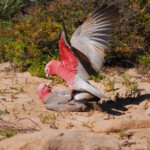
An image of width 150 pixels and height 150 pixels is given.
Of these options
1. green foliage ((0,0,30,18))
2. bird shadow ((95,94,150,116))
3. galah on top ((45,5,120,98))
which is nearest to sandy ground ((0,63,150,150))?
bird shadow ((95,94,150,116))

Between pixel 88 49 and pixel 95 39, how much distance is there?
0.22 m

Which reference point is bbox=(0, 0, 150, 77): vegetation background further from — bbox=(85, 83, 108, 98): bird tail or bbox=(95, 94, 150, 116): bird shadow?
bbox=(85, 83, 108, 98): bird tail

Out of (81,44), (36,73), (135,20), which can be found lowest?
(36,73)

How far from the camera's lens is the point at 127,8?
7.08m

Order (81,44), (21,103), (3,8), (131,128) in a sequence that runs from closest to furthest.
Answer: (131,128) < (81,44) < (21,103) < (3,8)

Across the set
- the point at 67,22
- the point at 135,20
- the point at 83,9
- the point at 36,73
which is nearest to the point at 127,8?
the point at 135,20

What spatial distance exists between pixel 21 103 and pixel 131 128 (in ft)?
7.18

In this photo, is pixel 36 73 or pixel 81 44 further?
pixel 36 73

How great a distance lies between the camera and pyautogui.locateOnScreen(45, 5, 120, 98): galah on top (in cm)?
448

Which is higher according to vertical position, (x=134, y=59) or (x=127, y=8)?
(x=127, y=8)

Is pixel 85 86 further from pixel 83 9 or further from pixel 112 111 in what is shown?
pixel 83 9

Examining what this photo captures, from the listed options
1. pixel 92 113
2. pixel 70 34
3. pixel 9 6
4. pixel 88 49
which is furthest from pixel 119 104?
pixel 9 6

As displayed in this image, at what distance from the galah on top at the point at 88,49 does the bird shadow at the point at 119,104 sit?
56 cm

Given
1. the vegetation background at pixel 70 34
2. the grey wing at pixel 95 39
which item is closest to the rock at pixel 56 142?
the grey wing at pixel 95 39
